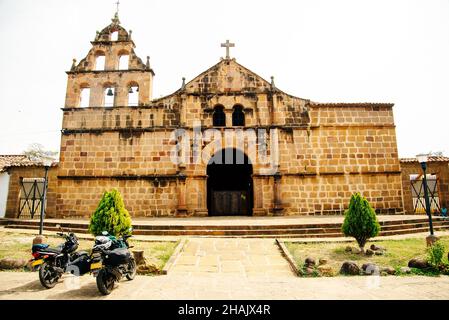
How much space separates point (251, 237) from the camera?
10.4 meters

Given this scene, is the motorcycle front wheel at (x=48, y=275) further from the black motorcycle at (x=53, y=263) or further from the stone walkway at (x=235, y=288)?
the stone walkway at (x=235, y=288)

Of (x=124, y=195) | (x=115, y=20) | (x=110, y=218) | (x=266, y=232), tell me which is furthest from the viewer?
(x=115, y=20)

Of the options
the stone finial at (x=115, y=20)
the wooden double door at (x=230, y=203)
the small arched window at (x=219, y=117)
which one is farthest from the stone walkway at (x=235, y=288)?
the stone finial at (x=115, y=20)

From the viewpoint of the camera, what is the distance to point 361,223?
8.16 metres

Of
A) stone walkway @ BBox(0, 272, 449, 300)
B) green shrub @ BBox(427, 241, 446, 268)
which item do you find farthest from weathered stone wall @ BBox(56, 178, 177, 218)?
green shrub @ BBox(427, 241, 446, 268)

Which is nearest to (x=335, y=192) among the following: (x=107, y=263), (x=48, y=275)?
(x=107, y=263)

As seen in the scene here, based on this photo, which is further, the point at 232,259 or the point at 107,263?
the point at 232,259

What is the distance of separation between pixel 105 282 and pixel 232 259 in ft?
12.0

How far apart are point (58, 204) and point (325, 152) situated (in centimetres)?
1516

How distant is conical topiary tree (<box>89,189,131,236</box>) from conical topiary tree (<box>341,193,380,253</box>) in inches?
253

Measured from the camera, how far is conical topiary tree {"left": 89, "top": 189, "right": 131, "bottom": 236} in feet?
24.9

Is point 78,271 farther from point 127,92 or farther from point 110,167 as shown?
point 127,92

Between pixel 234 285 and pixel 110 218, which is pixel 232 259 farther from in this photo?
pixel 110 218

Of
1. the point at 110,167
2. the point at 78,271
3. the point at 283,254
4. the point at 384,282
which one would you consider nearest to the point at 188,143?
the point at 110,167
